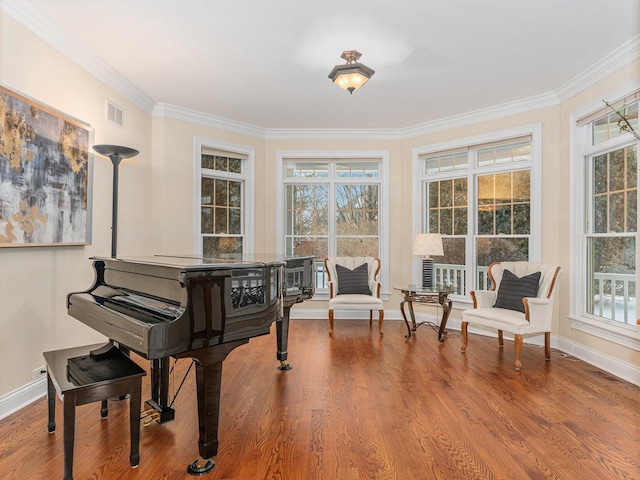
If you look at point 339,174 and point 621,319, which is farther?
point 339,174

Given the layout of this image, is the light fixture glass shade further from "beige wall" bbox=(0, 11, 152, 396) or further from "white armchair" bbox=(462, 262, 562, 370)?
"beige wall" bbox=(0, 11, 152, 396)

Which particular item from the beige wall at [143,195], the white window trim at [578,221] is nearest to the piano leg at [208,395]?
the beige wall at [143,195]

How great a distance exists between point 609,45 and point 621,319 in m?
2.44

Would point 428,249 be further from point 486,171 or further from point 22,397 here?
point 22,397

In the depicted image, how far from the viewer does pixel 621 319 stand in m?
3.55

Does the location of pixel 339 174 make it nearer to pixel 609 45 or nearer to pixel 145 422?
pixel 609 45

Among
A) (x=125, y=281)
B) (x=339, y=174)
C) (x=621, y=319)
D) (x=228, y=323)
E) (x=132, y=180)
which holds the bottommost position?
(x=621, y=319)

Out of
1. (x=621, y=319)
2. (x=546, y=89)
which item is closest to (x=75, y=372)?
(x=621, y=319)

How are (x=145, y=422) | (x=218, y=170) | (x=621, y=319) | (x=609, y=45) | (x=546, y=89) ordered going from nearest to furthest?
1. (x=145, y=422)
2. (x=609, y=45)
3. (x=621, y=319)
4. (x=546, y=89)
5. (x=218, y=170)

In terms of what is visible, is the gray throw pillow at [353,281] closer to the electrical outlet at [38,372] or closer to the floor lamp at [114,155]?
the floor lamp at [114,155]

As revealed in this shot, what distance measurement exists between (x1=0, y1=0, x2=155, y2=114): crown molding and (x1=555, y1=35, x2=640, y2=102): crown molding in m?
4.59

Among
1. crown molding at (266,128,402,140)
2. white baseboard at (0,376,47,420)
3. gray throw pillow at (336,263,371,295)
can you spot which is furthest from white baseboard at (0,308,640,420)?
crown molding at (266,128,402,140)

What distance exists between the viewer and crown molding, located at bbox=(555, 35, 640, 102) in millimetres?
3238

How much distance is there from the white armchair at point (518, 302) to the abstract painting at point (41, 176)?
3.87 meters
